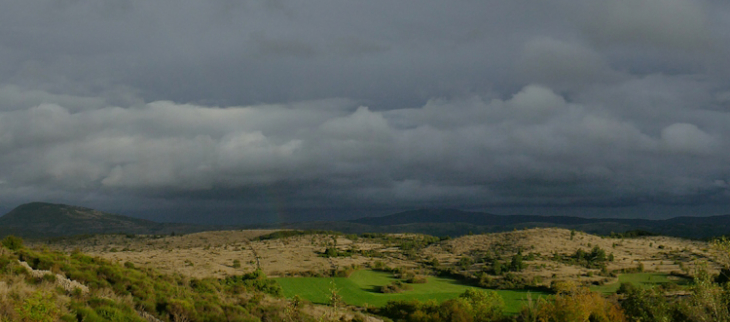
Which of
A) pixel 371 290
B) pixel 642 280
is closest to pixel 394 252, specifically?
pixel 371 290

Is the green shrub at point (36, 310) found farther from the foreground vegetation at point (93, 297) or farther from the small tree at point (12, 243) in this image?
the small tree at point (12, 243)

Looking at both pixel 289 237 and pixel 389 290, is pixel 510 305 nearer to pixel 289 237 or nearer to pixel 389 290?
pixel 389 290

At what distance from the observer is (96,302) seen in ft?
80.3

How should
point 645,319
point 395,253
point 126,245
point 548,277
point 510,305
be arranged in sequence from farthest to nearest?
point 126,245, point 395,253, point 548,277, point 510,305, point 645,319

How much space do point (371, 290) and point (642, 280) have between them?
52.9m

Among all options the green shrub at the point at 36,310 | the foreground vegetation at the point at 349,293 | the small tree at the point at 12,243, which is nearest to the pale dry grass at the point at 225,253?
the foreground vegetation at the point at 349,293

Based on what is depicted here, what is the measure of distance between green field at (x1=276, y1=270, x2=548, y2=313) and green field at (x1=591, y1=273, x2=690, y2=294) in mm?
11582

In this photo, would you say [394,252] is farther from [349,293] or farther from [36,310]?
[36,310]

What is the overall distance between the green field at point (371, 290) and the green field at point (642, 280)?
11.6 m

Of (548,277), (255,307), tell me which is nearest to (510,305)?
(548,277)

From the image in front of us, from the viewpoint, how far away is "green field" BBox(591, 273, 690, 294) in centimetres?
8038

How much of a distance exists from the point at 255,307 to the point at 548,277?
232ft

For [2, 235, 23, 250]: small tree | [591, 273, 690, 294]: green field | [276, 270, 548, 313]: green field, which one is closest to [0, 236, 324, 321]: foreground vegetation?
[2, 235, 23, 250]: small tree

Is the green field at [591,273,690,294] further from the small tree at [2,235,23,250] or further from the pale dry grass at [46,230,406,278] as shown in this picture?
the small tree at [2,235,23,250]
